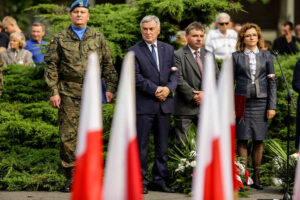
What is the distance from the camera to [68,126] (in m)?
7.37

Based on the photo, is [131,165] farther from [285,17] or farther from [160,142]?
[285,17]

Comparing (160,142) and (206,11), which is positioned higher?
(206,11)

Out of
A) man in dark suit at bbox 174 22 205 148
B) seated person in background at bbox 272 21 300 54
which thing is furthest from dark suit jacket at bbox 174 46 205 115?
seated person in background at bbox 272 21 300 54

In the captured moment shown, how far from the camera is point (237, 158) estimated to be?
795 centimetres

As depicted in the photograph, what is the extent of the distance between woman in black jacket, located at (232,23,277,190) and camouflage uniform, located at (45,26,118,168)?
5.96 feet

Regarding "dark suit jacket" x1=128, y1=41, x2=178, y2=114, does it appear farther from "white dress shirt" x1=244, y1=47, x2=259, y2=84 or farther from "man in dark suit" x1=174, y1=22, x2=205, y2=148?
"white dress shirt" x1=244, y1=47, x2=259, y2=84

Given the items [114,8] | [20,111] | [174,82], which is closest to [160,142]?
[174,82]

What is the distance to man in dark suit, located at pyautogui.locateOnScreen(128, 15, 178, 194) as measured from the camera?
7.39 metres

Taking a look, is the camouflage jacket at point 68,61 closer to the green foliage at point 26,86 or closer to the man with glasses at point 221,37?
the green foliage at point 26,86

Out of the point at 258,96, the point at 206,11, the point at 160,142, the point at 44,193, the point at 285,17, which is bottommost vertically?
the point at 44,193

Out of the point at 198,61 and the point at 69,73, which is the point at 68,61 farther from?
the point at 198,61

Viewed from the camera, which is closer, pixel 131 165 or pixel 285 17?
pixel 131 165

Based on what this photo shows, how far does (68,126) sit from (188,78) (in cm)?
176

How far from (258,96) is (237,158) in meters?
0.88
